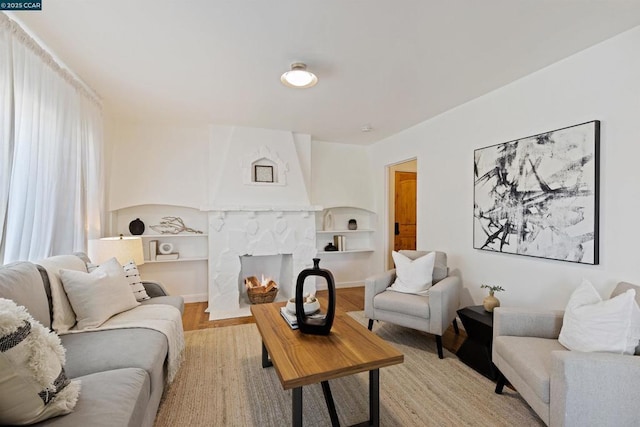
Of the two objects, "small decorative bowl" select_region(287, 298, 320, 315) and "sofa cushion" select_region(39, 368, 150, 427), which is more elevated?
"small decorative bowl" select_region(287, 298, 320, 315)

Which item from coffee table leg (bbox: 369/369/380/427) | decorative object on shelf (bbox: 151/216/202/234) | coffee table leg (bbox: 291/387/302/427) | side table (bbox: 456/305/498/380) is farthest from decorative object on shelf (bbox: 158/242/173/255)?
side table (bbox: 456/305/498/380)

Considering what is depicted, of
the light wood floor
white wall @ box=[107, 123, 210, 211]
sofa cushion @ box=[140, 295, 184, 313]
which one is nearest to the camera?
sofa cushion @ box=[140, 295, 184, 313]

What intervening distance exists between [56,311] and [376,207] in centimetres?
405

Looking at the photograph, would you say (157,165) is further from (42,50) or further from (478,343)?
A: (478,343)

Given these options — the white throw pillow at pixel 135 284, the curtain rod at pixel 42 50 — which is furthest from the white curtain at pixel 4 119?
the white throw pillow at pixel 135 284

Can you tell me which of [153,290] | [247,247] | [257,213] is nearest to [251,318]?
[247,247]

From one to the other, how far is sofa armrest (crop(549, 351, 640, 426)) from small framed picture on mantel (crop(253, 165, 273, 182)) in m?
3.50

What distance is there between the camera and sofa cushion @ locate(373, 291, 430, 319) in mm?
2420

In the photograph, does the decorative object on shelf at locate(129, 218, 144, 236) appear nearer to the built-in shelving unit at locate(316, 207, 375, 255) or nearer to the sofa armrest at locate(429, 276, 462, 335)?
the built-in shelving unit at locate(316, 207, 375, 255)

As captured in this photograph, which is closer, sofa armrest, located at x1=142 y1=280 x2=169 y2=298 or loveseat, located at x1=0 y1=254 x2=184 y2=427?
loveseat, located at x1=0 y1=254 x2=184 y2=427

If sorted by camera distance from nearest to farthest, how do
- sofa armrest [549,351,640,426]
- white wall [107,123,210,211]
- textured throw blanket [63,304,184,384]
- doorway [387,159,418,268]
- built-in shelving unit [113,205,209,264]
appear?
sofa armrest [549,351,640,426], textured throw blanket [63,304,184,384], white wall [107,123,210,211], built-in shelving unit [113,205,209,264], doorway [387,159,418,268]

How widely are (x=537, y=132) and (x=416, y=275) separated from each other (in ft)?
5.23

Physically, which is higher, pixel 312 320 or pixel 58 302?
pixel 58 302

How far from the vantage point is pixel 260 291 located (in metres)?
3.72
